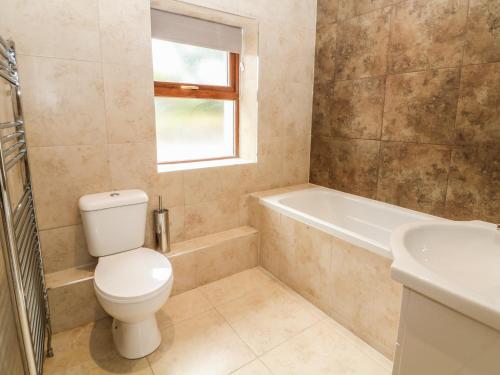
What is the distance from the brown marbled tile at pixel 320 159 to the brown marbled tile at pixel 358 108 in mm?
145

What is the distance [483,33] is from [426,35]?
1.08 feet

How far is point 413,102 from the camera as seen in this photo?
2090 millimetres

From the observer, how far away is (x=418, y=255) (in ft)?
3.69

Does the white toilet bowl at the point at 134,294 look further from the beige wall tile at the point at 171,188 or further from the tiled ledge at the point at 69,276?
the beige wall tile at the point at 171,188

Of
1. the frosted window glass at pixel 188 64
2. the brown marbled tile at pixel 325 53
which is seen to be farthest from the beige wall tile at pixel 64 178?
the brown marbled tile at pixel 325 53

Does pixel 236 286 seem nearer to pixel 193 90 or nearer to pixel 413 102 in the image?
pixel 193 90

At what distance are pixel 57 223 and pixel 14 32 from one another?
105 centimetres

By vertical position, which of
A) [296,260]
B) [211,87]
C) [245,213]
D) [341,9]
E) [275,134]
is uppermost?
[341,9]

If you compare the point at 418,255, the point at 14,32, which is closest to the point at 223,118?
the point at 14,32

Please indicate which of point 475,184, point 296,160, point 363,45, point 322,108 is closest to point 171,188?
point 296,160

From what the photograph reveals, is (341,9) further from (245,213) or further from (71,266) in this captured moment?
(71,266)

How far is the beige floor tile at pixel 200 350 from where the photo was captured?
155 centimetres

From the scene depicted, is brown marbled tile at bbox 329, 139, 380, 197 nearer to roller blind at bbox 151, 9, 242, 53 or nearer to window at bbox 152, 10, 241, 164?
window at bbox 152, 10, 241, 164

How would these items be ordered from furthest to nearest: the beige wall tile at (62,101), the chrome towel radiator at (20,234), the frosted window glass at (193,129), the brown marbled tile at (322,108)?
1. the brown marbled tile at (322,108)
2. the frosted window glass at (193,129)
3. the beige wall tile at (62,101)
4. the chrome towel radiator at (20,234)
